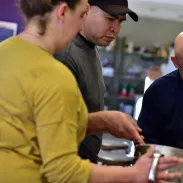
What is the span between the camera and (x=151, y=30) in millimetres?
6395

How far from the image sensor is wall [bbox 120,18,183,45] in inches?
251

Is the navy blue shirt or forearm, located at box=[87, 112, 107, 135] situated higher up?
forearm, located at box=[87, 112, 107, 135]

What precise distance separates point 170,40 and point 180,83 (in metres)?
5.18

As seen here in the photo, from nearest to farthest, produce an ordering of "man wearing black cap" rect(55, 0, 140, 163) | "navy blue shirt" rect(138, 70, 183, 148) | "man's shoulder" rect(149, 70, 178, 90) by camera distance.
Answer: "man wearing black cap" rect(55, 0, 140, 163) → "navy blue shirt" rect(138, 70, 183, 148) → "man's shoulder" rect(149, 70, 178, 90)

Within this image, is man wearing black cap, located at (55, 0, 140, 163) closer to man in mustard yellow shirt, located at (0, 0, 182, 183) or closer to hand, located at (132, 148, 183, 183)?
man in mustard yellow shirt, located at (0, 0, 182, 183)

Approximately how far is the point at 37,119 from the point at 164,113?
0.91 m

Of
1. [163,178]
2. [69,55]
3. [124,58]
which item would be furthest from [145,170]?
[124,58]

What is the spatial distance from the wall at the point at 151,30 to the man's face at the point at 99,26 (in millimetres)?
5139

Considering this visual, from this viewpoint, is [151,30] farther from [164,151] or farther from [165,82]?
[164,151]

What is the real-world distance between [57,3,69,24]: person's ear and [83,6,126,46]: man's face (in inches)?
24.8

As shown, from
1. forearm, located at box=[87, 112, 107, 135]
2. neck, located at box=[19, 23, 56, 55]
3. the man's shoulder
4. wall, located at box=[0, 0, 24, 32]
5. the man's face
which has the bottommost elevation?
the man's shoulder

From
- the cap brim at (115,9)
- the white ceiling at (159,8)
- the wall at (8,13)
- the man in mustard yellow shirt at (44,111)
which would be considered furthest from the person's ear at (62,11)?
the white ceiling at (159,8)

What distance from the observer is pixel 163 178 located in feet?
2.29

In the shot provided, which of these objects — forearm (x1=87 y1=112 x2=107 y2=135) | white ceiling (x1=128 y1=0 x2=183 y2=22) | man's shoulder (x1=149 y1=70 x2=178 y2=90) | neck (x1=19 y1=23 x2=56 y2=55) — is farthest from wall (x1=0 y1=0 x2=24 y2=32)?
white ceiling (x1=128 y1=0 x2=183 y2=22)
